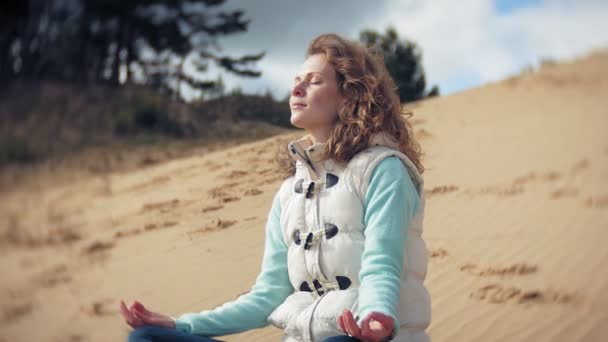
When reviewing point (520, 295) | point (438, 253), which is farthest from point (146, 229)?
point (520, 295)

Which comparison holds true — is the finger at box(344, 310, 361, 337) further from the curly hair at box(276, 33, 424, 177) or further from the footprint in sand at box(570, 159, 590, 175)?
the footprint in sand at box(570, 159, 590, 175)

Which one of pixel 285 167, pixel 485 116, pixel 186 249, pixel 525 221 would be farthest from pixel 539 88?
pixel 285 167

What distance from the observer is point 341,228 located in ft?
5.89

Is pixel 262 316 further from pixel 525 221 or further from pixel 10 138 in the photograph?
pixel 10 138

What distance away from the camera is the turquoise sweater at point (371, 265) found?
5.34ft

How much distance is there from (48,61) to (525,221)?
5763mm

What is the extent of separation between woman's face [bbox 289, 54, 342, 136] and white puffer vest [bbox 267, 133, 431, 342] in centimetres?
12

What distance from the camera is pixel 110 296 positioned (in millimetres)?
5484

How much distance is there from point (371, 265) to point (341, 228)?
18 centimetres

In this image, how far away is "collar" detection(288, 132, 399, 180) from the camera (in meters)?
1.91

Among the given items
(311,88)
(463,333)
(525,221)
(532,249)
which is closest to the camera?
(311,88)

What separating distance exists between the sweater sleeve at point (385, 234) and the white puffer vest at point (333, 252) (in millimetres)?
42

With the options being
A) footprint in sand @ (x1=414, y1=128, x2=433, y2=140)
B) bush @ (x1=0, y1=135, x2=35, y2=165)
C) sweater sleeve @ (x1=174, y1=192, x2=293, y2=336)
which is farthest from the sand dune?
sweater sleeve @ (x1=174, y1=192, x2=293, y2=336)

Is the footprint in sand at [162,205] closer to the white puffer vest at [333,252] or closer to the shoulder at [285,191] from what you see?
the shoulder at [285,191]
